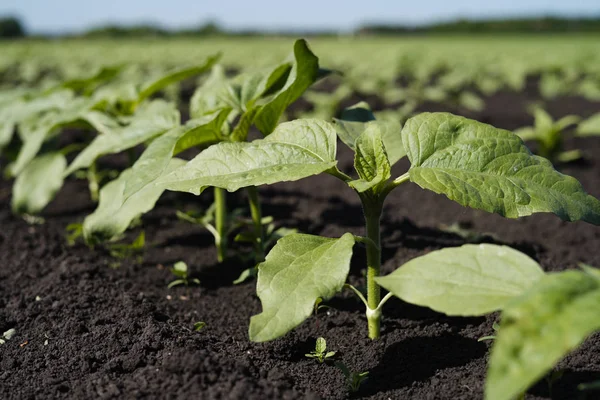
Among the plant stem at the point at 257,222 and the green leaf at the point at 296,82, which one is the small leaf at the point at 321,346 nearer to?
the plant stem at the point at 257,222

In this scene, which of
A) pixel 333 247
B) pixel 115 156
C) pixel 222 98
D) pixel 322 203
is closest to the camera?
pixel 333 247

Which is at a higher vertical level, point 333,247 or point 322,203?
point 333,247

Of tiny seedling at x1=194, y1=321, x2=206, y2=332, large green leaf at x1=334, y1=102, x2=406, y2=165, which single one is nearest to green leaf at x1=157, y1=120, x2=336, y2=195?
large green leaf at x1=334, y1=102, x2=406, y2=165

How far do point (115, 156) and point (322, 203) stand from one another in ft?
8.86

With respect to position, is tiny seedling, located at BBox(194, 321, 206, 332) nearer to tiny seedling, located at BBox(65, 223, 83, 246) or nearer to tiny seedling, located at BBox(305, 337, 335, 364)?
tiny seedling, located at BBox(305, 337, 335, 364)

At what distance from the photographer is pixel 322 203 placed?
3672mm

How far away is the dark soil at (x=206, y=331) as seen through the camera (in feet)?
5.05

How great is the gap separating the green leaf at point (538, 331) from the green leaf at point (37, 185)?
9.48 feet

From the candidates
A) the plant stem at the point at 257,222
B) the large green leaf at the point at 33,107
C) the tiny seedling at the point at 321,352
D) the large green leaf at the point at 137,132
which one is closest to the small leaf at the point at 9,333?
the large green leaf at the point at 137,132

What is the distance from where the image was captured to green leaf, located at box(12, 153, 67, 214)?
3277 mm

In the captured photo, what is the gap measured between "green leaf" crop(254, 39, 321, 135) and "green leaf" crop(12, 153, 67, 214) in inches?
66.9

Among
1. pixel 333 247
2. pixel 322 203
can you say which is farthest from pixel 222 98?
pixel 322 203

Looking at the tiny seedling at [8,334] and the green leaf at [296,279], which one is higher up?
the green leaf at [296,279]

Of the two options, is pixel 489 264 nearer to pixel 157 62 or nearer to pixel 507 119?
pixel 507 119
